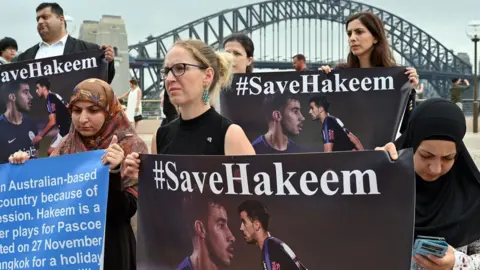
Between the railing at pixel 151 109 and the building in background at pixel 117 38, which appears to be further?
the building in background at pixel 117 38

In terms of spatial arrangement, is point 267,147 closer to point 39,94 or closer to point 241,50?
point 241,50

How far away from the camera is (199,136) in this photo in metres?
2.53

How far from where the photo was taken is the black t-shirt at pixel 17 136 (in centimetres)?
456

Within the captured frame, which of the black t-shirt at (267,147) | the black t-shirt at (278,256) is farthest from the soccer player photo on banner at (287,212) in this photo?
the black t-shirt at (267,147)

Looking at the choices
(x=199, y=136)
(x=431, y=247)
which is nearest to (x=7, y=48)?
(x=199, y=136)

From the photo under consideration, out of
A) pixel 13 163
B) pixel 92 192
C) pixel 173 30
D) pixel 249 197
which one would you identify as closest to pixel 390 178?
pixel 249 197

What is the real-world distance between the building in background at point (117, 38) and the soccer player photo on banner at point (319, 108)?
28882mm

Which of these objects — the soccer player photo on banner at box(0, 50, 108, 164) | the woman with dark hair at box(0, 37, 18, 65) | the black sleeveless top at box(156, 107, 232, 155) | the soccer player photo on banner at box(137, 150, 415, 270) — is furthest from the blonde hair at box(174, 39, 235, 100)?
the woman with dark hair at box(0, 37, 18, 65)

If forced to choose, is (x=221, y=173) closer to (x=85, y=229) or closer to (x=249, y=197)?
(x=249, y=197)

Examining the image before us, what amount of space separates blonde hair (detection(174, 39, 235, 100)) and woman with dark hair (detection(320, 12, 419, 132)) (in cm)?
150

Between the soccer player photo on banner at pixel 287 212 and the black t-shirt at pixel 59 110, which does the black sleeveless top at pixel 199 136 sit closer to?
the soccer player photo on banner at pixel 287 212

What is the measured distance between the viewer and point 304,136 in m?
4.20

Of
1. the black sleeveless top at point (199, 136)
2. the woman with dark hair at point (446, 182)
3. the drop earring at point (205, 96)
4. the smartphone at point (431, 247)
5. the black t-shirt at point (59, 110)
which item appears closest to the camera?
the smartphone at point (431, 247)

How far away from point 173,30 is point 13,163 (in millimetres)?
88998
